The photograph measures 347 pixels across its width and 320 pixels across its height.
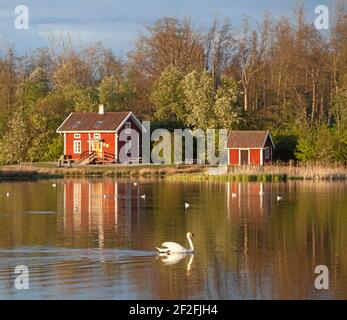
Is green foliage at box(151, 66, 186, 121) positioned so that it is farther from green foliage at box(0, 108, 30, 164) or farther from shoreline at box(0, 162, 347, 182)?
green foliage at box(0, 108, 30, 164)

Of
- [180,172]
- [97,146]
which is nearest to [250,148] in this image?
[180,172]

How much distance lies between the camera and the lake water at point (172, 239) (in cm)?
1805

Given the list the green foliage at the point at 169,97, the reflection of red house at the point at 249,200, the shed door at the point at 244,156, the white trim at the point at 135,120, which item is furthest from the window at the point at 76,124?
the reflection of red house at the point at 249,200

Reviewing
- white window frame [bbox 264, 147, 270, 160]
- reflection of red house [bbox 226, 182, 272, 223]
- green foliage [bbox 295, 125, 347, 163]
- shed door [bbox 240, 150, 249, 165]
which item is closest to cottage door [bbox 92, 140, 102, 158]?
shed door [bbox 240, 150, 249, 165]

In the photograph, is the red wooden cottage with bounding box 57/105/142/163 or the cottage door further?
the cottage door

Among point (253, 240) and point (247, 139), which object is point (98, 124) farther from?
point (253, 240)

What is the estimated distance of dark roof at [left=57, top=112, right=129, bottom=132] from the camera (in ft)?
218

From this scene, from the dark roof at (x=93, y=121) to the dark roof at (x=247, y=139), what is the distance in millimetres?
8619

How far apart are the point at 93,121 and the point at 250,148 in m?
12.5

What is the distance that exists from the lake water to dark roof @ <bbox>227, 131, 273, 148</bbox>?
18.3m

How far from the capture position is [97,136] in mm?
66625

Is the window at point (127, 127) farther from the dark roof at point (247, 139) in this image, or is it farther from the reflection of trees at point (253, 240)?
the reflection of trees at point (253, 240)

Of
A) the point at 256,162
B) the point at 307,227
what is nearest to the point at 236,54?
the point at 256,162
